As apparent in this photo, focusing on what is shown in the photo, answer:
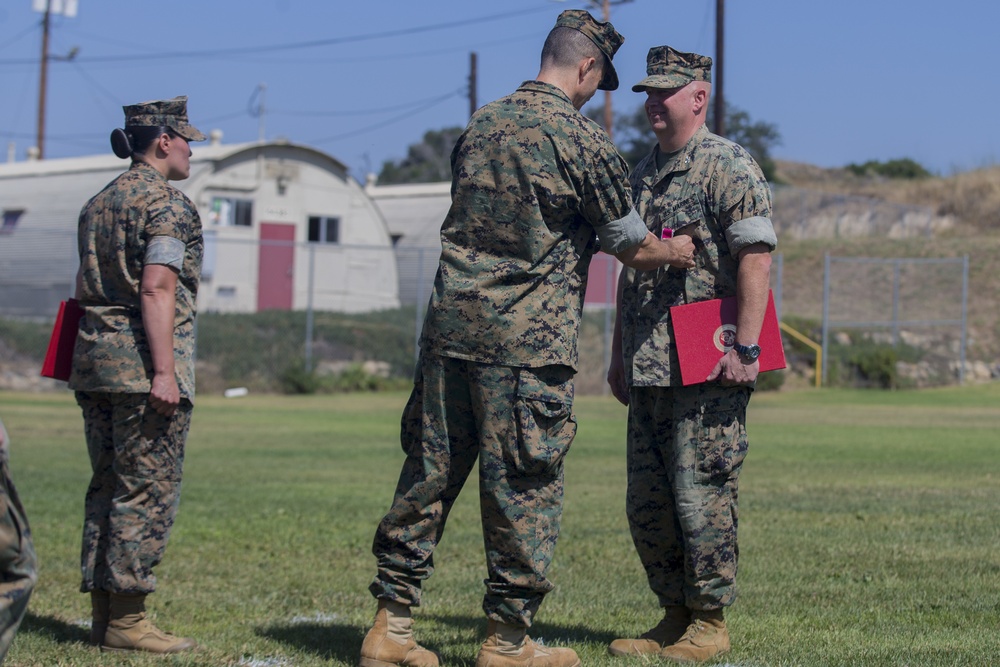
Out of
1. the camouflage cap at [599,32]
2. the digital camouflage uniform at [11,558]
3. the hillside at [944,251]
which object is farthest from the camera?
the hillside at [944,251]

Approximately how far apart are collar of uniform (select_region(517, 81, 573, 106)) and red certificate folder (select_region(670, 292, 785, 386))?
94 centimetres

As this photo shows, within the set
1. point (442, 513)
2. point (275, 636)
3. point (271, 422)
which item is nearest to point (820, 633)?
point (442, 513)

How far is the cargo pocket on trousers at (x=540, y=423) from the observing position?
165 inches

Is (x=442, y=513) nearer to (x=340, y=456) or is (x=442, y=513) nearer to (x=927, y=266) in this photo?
(x=340, y=456)

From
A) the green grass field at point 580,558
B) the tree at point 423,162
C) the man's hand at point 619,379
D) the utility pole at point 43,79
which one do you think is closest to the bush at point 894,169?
the tree at point 423,162

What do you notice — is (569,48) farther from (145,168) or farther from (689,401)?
(145,168)

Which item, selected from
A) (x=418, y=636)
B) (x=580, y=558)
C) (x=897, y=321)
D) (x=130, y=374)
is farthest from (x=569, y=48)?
(x=897, y=321)

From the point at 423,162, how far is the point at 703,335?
241 ft

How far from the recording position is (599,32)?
4.34 meters

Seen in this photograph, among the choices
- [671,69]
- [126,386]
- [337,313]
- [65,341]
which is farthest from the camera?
[337,313]

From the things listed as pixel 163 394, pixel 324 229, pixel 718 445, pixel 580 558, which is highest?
pixel 324 229

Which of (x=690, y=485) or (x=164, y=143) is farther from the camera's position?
(x=164, y=143)

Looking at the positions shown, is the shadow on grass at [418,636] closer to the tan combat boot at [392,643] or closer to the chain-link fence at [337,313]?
the tan combat boot at [392,643]

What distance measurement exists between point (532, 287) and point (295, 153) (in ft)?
96.0
